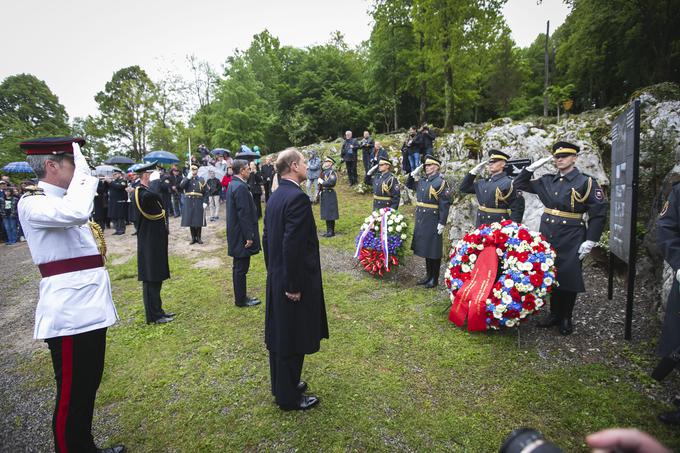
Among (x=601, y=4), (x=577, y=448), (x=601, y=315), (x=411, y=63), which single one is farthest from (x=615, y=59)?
(x=577, y=448)

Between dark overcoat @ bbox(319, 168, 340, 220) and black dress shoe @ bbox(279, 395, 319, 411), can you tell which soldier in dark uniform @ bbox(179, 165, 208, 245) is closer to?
dark overcoat @ bbox(319, 168, 340, 220)

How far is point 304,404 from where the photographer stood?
139 inches

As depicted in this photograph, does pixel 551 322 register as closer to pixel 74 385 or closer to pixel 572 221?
pixel 572 221

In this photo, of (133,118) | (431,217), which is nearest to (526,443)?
(431,217)

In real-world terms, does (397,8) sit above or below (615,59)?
above

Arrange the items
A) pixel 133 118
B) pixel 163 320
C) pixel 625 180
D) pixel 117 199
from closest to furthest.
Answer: pixel 625 180, pixel 163 320, pixel 117 199, pixel 133 118

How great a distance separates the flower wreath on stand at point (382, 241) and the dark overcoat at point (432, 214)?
1.61ft

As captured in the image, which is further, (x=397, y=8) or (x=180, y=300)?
(x=397, y=8)

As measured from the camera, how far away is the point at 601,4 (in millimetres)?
24703

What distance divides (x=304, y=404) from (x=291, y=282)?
4.40 feet

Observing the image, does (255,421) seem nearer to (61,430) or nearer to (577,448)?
(61,430)

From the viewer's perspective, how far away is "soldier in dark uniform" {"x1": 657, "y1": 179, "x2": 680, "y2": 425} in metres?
3.21

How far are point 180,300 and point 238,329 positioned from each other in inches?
79.6

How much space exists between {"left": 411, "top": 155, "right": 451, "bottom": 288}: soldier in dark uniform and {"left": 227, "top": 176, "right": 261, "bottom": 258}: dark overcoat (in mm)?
3072
